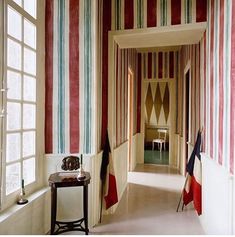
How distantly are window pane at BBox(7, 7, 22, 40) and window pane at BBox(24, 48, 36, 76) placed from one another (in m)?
0.19

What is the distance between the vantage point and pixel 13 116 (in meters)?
2.13

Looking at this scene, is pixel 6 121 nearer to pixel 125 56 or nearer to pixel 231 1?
pixel 231 1

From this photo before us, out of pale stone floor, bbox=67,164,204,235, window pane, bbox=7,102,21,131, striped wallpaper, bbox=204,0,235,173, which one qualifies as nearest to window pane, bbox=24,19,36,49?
window pane, bbox=7,102,21,131

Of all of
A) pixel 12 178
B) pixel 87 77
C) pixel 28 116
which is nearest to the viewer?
pixel 12 178

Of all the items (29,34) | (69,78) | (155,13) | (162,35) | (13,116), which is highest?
(155,13)

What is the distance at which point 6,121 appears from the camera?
201 centimetres

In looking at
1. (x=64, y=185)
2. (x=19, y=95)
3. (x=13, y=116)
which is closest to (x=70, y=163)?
(x=64, y=185)

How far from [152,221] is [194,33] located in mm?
2497

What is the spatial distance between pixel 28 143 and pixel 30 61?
2.88ft

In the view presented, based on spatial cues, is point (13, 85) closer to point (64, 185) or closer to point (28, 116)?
point (28, 116)

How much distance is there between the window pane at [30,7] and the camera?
238 cm

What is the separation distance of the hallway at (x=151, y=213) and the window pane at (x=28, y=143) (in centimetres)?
117

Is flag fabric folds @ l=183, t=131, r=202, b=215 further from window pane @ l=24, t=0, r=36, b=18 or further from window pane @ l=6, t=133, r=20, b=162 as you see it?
window pane @ l=24, t=0, r=36, b=18

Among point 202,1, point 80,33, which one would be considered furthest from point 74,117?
point 202,1
